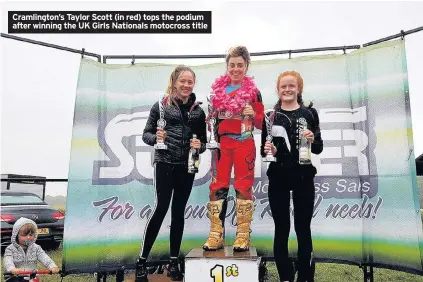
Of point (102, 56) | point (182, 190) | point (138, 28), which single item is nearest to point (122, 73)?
point (102, 56)

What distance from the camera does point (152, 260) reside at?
13.0 feet

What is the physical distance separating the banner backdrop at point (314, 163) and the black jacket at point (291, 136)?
0.68 meters

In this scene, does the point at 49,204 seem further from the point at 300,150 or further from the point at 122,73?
the point at 300,150

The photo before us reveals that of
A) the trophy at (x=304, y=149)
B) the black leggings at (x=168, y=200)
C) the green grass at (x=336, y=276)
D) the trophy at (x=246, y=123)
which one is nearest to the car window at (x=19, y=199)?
the green grass at (x=336, y=276)

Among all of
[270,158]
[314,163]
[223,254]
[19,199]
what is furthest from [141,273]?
[19,199]

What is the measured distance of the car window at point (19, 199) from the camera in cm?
457

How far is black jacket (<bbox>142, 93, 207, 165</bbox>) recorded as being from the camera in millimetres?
3518

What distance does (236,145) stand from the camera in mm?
3348

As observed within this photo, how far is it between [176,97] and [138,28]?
84 centimetres

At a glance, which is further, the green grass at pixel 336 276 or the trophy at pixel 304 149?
the green grass at pixel 336 276

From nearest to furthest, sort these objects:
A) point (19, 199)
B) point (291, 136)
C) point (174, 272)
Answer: point (291, 136) < point (174, 272) < point (19, 199)

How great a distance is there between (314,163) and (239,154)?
1.02 metres

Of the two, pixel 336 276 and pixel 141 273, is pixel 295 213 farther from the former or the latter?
pixel 336 276

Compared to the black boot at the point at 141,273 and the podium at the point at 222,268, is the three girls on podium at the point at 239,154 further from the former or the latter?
the podium at the point at 222,268
